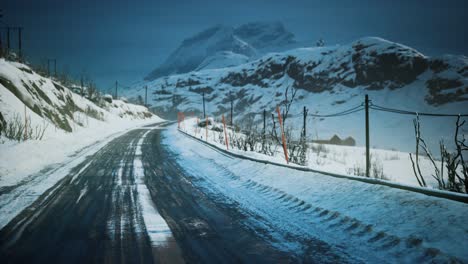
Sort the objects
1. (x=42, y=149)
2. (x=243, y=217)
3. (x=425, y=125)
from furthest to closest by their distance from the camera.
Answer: (x=425, y=125) < (x=42, y=149) < (x=243, y=217)

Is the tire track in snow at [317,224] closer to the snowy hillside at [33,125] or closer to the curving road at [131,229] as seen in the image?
the curving road at [131,229]

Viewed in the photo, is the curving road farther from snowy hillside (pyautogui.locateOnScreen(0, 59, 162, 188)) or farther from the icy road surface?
snowy hillside (pyautogui.locateOnScreen(0, 59, 162, 188))

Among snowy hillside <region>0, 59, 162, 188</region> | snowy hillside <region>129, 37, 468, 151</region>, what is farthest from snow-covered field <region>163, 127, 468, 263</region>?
snowy hillside <region>129, 37, 468, 151</region>

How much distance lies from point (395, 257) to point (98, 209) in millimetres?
4318

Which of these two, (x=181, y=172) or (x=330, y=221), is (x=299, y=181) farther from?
(x=181, y=172)

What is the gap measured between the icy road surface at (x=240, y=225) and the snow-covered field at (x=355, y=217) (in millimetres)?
13

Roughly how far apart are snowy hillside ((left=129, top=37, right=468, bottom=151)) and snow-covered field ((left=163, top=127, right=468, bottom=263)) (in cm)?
1949

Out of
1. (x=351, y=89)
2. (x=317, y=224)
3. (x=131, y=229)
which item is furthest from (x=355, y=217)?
(x=351, y=89)

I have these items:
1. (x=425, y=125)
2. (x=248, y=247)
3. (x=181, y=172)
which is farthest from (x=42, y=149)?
(x=425, y=125)

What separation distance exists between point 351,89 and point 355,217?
8237 cm

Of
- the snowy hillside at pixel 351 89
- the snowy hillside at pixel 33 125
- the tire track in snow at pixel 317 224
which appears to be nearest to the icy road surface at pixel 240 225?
the tire track in snow at pixel 317 224

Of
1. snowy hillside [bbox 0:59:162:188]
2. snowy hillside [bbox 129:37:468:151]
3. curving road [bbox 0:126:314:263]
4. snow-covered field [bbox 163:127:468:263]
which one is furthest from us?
snowy hillside [bbox 129:37:468:151]

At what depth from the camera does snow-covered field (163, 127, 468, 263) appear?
3045mm

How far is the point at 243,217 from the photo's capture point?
177 inches
